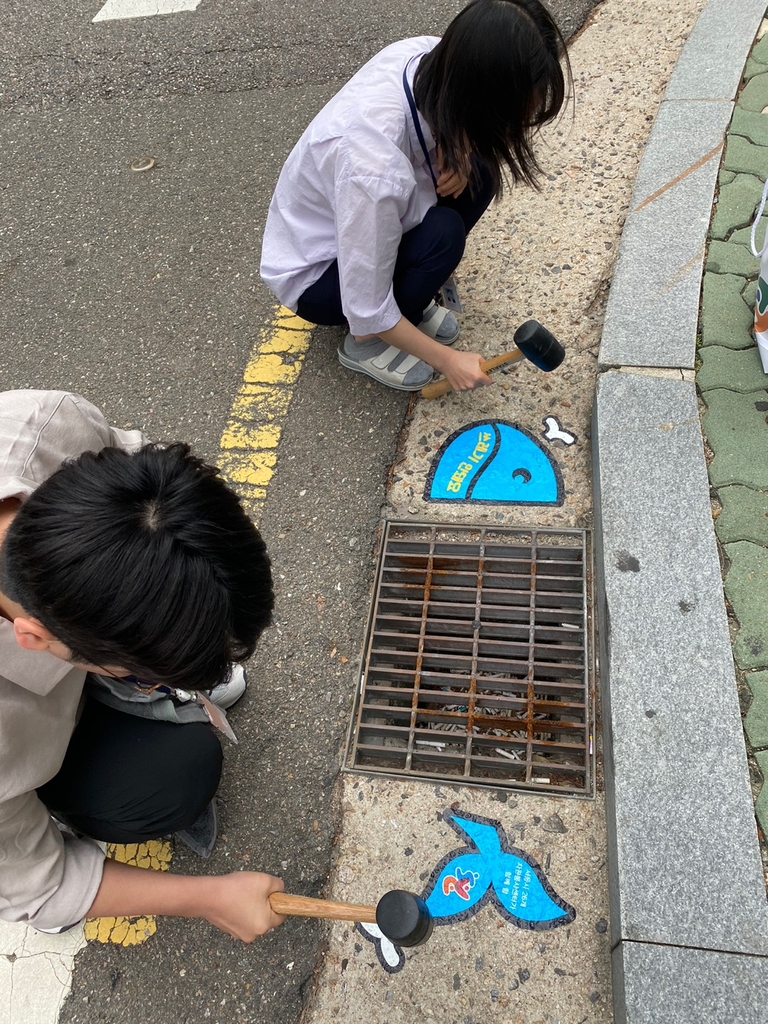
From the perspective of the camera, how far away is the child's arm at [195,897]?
1.42 metres

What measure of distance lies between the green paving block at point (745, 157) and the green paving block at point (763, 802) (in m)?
2.11

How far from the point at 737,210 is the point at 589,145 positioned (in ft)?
2.47

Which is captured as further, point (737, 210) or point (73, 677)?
point (737, 210)

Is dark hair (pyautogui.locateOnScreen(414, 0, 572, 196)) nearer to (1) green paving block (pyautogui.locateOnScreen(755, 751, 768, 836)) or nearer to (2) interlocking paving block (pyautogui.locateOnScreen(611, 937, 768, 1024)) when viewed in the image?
(1) green paving block (pyautogui.locateOnScreen(755, 751, 768, 836))

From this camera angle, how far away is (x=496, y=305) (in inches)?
103

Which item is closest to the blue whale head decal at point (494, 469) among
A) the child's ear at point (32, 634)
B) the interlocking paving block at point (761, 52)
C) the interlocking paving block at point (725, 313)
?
the interlocking paving block at point (725, 313)

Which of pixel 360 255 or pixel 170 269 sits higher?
pixel 360 255

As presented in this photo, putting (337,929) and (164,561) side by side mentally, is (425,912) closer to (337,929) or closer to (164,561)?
(337,929)

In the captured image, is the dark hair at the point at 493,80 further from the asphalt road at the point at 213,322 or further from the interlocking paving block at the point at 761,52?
the interlocking paving block at the point at 761,52

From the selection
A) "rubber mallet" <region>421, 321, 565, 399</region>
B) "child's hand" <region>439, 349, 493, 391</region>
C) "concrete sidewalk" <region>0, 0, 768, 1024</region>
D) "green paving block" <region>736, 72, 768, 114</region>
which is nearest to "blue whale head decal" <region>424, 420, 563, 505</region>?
"concrete sidewalk" <region>0, 0, 768, 1024</region>

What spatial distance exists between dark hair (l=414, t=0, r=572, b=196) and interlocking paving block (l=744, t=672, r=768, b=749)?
1.35 m

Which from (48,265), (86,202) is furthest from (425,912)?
(86,202)

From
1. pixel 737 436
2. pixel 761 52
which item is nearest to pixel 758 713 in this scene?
pixel 737 436

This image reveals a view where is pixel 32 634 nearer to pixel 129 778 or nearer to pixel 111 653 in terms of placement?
pixel 111 653
